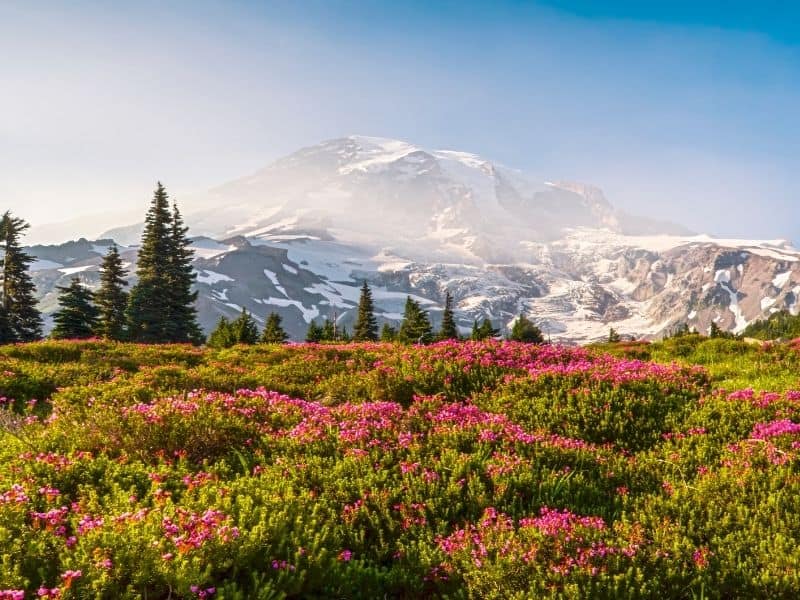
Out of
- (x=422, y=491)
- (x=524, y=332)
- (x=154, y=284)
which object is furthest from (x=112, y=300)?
(x=524, y=332)

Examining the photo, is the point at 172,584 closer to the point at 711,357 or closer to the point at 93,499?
the point at 93,499

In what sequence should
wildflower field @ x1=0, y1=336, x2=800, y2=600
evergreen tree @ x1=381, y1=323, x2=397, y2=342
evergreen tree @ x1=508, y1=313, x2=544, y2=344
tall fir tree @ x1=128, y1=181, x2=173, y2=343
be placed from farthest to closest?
evergreen tree @ x1=508, y1=313, x2=544, y2=344, tall fir tree @ x1=128, y1=181, x2=173, y2=343, evergreen tree @ x1=381, y1=323, x2=397, y2=342, wildflower field @ x1=0, y1=336, x2=800, y2=600

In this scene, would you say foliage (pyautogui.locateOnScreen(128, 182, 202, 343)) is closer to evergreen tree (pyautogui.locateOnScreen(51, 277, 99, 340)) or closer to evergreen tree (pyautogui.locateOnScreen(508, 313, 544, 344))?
evergreen tree (pyautogui.locateOnScreen(51, 277, 99, 340))

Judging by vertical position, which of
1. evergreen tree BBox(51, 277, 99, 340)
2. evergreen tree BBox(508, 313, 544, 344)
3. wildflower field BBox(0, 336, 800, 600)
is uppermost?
wildflower field BBox(0, 336, 800, 600)

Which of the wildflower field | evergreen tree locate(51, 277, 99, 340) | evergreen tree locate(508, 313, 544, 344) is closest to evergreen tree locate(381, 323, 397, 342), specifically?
evergreen tree locate(508, 313, 544, 344)

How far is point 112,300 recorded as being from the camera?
2159 inches

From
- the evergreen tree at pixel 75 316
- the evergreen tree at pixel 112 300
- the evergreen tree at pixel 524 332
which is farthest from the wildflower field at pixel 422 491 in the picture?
the evergreen tree at pixel 524 332

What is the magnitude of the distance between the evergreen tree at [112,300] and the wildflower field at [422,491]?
157ft

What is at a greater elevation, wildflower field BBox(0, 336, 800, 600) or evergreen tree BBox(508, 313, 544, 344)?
wildflower field BBox(0, 336, 800, 600)

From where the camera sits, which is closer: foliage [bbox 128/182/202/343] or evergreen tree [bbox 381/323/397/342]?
evergreen tree [bbox 381/323/397/342]

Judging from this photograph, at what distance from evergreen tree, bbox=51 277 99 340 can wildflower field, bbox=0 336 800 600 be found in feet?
146

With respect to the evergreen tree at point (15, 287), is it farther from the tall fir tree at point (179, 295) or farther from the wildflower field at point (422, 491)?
the wildflower field at point (422, 491)

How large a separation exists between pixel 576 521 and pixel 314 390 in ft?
24.8

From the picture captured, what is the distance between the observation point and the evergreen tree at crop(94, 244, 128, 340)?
53469 millimetres
